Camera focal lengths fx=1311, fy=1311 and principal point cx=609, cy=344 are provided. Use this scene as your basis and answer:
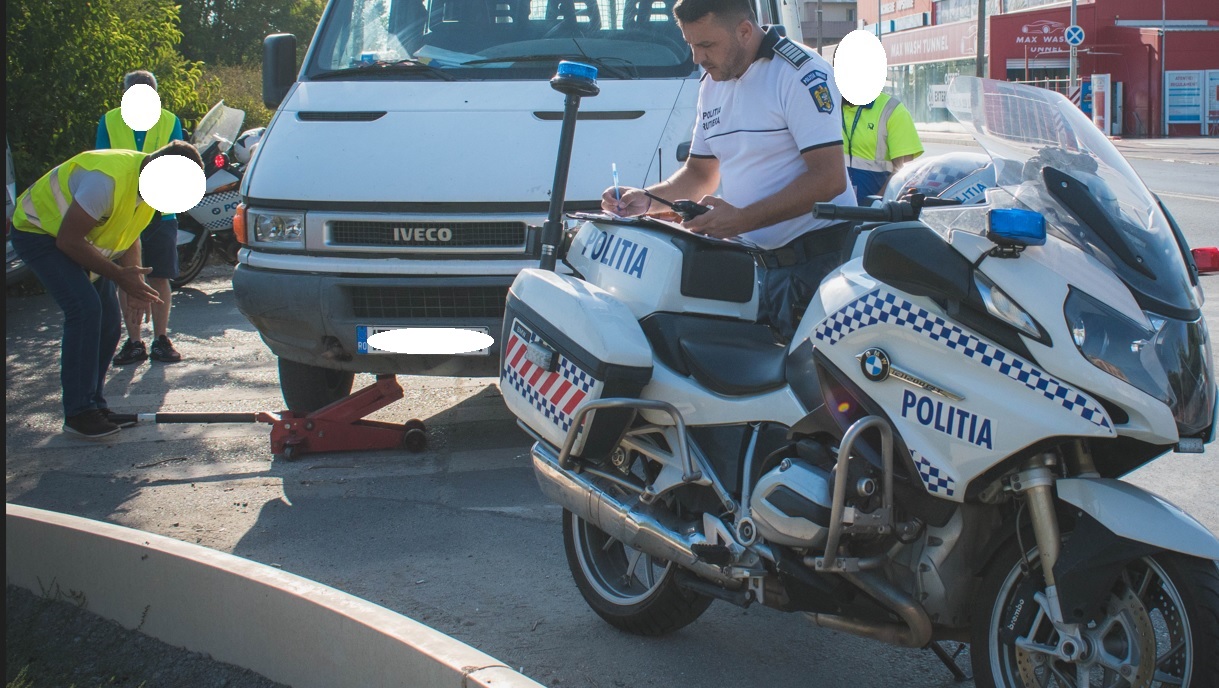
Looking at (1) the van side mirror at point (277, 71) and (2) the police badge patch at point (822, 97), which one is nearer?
(2) the police badge patch at point (822, 97)

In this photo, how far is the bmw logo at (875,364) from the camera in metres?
3.02

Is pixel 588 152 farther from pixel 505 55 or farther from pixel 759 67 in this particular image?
pixel 759 67

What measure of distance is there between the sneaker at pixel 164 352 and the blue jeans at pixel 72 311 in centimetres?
205

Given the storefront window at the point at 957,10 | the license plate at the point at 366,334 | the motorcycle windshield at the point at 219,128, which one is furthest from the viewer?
the storefront window at the point at 957,10

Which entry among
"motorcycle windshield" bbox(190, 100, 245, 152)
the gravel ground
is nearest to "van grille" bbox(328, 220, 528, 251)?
the gravel ground

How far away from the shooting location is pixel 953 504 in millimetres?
3000

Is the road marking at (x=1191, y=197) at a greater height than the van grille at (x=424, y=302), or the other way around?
the van grille at (x=424, y=302)

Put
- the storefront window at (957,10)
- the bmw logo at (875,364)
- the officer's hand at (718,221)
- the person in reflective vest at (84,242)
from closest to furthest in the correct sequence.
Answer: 1. the bmw logo at (875,364)
2. the officer's hand at (718,221)
3. the person in reflective vest at (84,242)
4. the storefront window at (957,10)

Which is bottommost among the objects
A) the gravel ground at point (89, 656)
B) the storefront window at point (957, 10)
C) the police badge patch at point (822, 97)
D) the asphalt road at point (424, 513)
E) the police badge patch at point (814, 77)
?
the asphalt road at point (424, 513)

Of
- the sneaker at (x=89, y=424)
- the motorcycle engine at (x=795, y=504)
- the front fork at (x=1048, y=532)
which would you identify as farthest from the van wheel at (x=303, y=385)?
the front fork at (x=1048, y=532)

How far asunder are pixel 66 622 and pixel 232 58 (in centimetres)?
3713

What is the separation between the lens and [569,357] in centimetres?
372

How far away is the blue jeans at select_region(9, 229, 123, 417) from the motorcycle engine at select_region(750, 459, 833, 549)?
188 inches

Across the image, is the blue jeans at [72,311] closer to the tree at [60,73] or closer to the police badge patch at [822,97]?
the police badge patch at [822,97]
